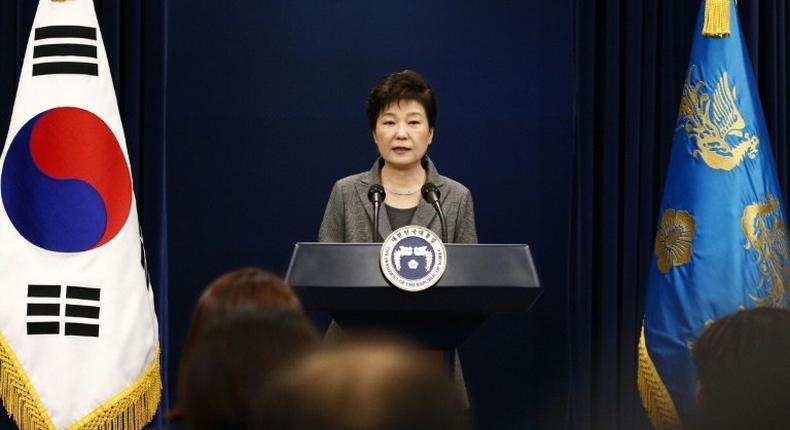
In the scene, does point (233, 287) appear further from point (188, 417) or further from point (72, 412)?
point (72, 412)

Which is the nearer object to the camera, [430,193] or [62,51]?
[430,193]

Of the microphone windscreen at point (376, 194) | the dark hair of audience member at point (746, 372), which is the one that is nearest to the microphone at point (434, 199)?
the microphone windscreen at point (376, 194)

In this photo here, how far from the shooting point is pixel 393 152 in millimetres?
3656

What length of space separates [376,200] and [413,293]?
466 mm

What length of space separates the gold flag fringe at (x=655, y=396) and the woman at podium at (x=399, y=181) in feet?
3.18

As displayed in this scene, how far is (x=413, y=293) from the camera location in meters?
2.97

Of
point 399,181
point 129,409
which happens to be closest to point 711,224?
point 399,181

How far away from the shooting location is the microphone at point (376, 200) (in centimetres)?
332

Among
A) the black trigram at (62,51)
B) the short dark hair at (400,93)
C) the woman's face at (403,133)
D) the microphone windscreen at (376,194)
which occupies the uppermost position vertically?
the black trigram at (62,51)

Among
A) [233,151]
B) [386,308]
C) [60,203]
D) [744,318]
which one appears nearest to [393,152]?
[386,308]

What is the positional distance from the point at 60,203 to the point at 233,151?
45.9 inches

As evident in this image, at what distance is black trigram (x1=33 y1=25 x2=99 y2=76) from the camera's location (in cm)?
415

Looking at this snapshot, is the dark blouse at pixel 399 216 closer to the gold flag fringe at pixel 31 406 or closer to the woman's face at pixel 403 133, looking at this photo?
the woman's face at pixel 403 133

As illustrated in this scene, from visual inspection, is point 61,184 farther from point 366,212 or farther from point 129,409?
point 366,212
